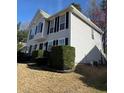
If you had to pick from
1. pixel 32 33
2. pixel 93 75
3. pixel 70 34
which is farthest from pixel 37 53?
pixel 93 75

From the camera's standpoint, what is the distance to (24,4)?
107 inches

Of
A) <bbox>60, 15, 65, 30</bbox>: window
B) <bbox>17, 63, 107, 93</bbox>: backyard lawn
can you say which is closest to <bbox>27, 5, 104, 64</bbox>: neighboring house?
<bbox>60, 15, 65, 30</bbox>: window

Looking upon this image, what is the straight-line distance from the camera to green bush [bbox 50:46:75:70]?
2.71 meters

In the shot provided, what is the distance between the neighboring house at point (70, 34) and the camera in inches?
108

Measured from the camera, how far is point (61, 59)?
2.84m

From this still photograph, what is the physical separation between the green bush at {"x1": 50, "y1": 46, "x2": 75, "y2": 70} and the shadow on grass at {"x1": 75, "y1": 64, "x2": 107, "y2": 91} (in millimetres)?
91

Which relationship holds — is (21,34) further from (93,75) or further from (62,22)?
(93,75)

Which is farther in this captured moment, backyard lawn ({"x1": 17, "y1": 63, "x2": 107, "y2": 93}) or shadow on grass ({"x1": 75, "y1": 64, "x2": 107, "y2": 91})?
shadow on grass ({"x1": 75, "y1": 64, "x2": 107, "y2": 91})

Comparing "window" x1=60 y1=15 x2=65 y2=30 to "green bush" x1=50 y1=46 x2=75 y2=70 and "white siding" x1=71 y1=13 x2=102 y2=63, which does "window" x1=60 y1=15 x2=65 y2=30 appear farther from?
"green bush" x1=50 y1=46 x2=75 y2=70

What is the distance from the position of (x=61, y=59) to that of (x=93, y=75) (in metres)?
0.34

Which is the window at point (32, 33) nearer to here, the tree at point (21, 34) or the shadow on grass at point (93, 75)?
the tree at point (21, 34)
